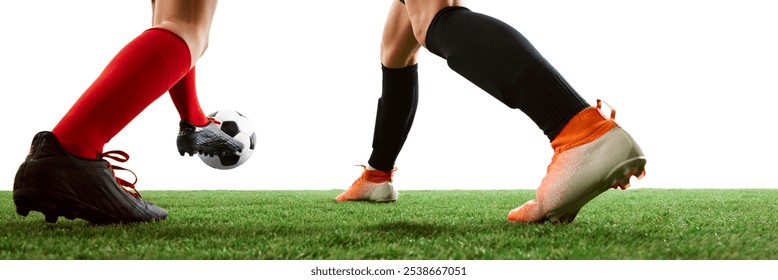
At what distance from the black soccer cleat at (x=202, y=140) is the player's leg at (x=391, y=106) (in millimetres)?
644

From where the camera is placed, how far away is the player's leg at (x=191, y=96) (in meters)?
1.54

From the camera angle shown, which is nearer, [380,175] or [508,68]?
[508,68]

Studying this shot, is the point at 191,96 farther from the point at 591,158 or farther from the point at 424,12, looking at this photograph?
the point at 591,158

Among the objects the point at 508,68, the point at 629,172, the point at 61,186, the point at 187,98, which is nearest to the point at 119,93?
the point at 61,186

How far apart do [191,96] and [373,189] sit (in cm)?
97

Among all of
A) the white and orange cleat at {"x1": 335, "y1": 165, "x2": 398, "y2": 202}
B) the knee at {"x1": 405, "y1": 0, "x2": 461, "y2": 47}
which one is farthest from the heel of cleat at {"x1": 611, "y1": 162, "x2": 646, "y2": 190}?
the white and orange cleat at {"x1": 335, "y1": 165, "x2": 398, "y2": 202}

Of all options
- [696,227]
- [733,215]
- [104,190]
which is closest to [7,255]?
[104,190]

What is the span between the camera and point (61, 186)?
135cm

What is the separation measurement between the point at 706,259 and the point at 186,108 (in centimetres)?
155

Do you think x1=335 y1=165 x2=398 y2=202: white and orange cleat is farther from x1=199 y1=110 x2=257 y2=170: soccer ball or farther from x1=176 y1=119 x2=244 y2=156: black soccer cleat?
x1=176 y1=119 x2=244 y2=156: black soccer cleat

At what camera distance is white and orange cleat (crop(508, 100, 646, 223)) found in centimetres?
131

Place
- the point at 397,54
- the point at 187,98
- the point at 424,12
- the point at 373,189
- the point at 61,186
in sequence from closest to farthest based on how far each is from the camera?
the point at 61,186, the point at 424,12, the point at 187,98, the point at 397,54, the point at 373,189

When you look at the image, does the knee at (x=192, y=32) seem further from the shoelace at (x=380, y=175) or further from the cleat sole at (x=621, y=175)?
the shoelace at (x=380, y=175)

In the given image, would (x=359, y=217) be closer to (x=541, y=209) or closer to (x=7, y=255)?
(x=541, y=209)
